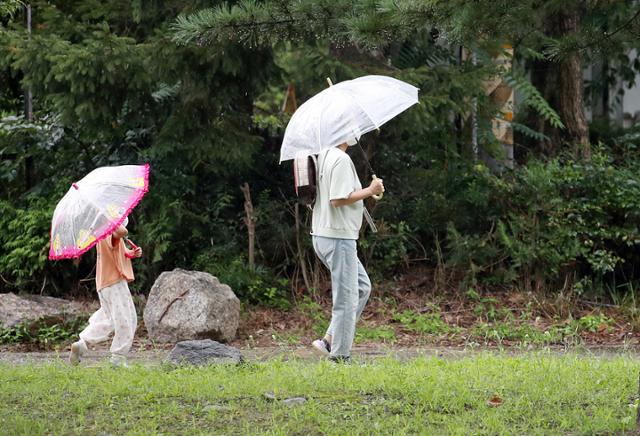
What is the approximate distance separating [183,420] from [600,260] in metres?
6.53

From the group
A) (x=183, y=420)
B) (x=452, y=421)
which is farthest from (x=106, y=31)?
(x=452, y=421)

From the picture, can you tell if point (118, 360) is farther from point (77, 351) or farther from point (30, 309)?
point (30, 309)

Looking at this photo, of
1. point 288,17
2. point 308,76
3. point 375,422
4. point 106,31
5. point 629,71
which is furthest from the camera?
point 629,71

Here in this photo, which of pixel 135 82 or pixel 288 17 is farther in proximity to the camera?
pixel 135 82

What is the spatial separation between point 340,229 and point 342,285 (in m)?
0.44

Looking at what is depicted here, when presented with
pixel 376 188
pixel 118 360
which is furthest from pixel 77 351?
pixel 376 188

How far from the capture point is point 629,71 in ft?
48.6

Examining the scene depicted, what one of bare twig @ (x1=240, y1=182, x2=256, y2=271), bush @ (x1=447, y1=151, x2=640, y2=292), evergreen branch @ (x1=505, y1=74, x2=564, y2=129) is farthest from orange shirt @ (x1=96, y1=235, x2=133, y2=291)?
evergreen branch @ (x1=505, y1=74, x2=564, y2=129)

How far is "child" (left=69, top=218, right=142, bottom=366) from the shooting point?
26.6 ft

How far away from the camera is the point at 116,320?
810cm

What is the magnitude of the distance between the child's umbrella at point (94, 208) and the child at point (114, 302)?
243 mm

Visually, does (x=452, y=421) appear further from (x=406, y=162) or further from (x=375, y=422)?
(x=406, y=162)

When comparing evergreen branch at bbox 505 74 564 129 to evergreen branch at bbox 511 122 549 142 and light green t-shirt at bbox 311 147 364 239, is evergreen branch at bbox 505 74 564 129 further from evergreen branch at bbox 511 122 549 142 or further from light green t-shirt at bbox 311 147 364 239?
light green t-shirt at bbox 311 147 364 239

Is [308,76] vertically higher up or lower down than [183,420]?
higher up
